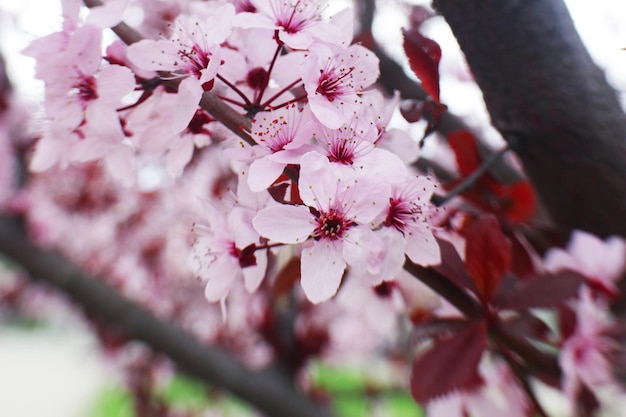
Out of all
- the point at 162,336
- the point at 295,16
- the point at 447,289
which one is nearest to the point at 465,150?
the point at 447,289

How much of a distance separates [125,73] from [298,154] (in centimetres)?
19

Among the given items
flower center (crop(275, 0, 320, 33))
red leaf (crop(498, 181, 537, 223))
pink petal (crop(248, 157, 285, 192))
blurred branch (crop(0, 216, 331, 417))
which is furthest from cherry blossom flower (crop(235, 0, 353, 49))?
blurred branch (crop(0, 216, 331, 417))

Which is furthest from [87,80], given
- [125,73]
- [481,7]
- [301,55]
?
[481,7]

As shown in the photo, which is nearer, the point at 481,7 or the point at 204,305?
the point at 481,7

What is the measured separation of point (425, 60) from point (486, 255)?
9.1 inches

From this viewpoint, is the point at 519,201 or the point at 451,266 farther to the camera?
the point at 519,201

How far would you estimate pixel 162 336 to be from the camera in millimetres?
1389

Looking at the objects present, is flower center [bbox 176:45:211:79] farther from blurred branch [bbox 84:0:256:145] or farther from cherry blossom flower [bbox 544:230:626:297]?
cherry blossom flower [bbox 544:230:626:297]

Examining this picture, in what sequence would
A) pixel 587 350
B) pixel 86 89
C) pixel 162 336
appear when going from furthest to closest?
pixel 162 336
pixel 587 350
pixel 86 89

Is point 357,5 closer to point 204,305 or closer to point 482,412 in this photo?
point 482,412

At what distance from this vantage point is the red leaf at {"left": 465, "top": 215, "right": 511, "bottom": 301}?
1.88 feet

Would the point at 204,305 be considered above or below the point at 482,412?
below

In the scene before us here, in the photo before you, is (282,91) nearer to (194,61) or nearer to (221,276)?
(194,61)

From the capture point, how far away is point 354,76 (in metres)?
0.48
